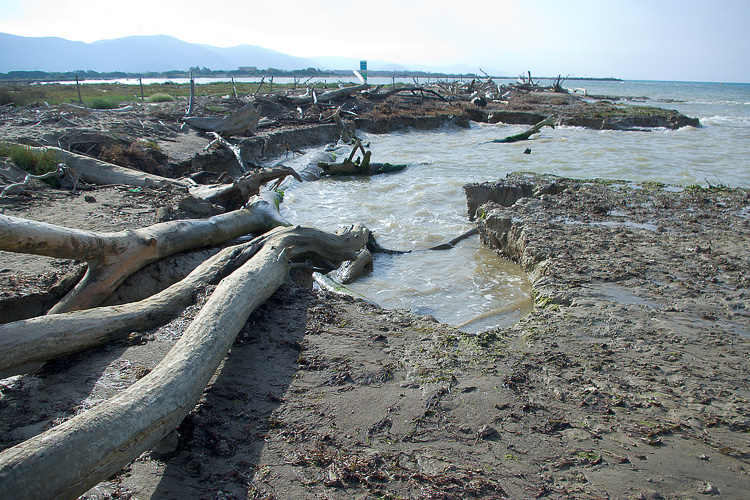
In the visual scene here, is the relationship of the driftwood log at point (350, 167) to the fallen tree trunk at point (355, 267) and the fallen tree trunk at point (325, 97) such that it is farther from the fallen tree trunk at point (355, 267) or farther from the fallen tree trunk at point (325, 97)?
the fallen tree trunk at point (325, 97)

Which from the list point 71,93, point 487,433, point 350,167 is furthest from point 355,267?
point 71,93

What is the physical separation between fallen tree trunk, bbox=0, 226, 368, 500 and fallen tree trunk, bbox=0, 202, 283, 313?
1393mm

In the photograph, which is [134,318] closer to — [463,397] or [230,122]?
[463,397]

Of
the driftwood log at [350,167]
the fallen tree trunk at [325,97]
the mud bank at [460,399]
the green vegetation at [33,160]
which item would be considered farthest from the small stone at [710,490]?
the fallen tree trunk at [325,97]

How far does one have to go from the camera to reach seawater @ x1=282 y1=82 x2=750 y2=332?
550cm

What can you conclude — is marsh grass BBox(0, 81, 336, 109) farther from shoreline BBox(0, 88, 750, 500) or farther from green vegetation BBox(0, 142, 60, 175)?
shoreline BBox(0, 88, 750, 500)

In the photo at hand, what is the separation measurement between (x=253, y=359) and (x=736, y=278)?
16.7 ft

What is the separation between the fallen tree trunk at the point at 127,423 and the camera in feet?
5.39

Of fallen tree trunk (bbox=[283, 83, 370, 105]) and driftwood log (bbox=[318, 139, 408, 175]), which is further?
fallen tree trunk (bbox=[283, 83, 370, 105])

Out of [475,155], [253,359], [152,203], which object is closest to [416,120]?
[475,155]

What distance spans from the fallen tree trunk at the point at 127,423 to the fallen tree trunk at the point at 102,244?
1.39 meters

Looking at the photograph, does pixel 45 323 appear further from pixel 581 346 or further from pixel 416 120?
pixel 416 120

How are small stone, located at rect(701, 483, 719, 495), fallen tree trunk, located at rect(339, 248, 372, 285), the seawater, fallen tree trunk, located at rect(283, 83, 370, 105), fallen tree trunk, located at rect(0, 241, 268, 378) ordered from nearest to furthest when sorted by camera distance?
small stone, located at rect(701, 483, 719, 495) → fallen tree trunk, located at rect(0, 241, 268, 378) → the seawater → fallen tree trunk, located at rect(339, 248, 372, 285) → fallen tree trunk, located at rect(283, 83, 370, 105)

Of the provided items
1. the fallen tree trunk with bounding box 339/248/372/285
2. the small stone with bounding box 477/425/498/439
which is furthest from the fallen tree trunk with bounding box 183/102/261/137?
the small stone with bounding box 477/425/498/439
